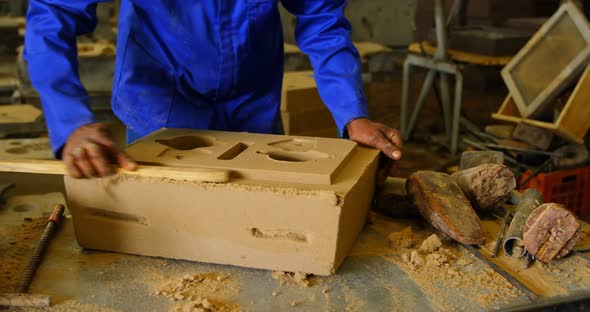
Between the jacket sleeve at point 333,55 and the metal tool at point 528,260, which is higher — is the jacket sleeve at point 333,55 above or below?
above

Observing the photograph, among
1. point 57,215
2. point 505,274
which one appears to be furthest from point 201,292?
point 505,274

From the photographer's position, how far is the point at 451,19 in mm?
4898

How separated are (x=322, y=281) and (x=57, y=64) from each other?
3.05 feet

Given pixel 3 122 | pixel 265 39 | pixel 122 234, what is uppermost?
pixel 265 39

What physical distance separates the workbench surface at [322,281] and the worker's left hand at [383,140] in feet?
0.85

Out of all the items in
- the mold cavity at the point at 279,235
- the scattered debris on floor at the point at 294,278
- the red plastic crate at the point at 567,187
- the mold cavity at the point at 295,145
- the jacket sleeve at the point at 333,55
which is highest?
the jacket sleeve at the point at 333,55

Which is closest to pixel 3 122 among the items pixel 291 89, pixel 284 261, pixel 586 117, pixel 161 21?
pixel 291 89

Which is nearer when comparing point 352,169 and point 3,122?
point 352,169

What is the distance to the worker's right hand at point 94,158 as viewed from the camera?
4.53 ft

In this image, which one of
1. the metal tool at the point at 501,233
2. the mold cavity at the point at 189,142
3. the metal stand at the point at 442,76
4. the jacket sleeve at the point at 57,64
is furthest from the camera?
the metal stand at the point at 442,76

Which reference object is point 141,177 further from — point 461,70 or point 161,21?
point 461,70

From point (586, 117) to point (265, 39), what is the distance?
7.07ft

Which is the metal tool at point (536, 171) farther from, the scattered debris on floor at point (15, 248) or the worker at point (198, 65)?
the scattered debris on floor at point (15, 248)

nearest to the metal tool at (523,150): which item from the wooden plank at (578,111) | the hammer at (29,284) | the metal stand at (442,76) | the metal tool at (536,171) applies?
the metal tool at (536,171)
